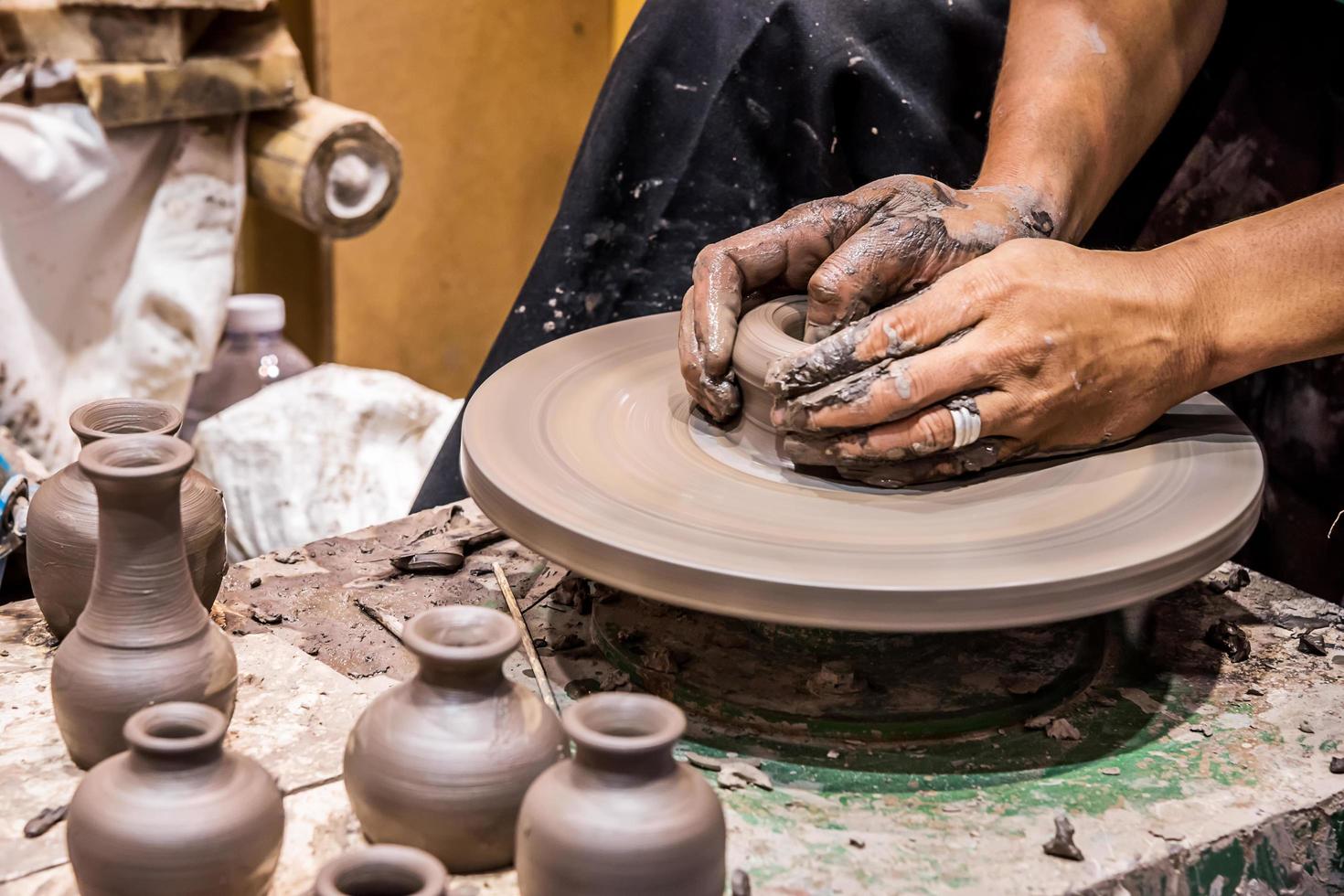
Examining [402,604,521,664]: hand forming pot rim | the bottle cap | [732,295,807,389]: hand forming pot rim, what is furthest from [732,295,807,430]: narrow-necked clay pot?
the bottle cap

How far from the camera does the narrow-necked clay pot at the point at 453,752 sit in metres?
1.20

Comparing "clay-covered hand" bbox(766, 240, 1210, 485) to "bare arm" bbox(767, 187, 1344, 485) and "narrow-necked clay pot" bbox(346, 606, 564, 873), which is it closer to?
"bare arm" bbox(767, 187, 1344, 485)

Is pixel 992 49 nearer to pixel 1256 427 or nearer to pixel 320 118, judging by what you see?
pixel 1256 427

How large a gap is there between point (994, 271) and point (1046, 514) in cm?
29

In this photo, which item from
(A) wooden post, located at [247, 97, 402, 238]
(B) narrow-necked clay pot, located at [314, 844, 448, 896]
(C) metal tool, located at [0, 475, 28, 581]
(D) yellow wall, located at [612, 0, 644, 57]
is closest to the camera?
(B) narrow-necked clay pot, located at [314, 844, 448, 896]

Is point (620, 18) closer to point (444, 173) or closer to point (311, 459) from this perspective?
point (444, 173)

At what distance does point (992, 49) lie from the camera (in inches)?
99.7

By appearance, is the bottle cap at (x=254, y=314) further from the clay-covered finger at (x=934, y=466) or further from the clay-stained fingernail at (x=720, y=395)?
the clay-covered finger at (x=934, y=466)

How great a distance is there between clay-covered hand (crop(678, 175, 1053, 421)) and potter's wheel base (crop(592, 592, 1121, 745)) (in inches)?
11.2

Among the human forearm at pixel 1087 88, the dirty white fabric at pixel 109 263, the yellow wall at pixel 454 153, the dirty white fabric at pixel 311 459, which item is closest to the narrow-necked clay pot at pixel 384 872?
the human forearm at pixel 1087 88

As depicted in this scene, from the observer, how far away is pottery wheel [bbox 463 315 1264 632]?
4.52ft

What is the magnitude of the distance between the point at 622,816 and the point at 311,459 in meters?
2.28

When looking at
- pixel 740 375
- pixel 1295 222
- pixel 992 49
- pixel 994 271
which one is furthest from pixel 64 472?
pixel 992 49

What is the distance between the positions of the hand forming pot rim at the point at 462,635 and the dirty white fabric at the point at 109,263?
2354 mm
